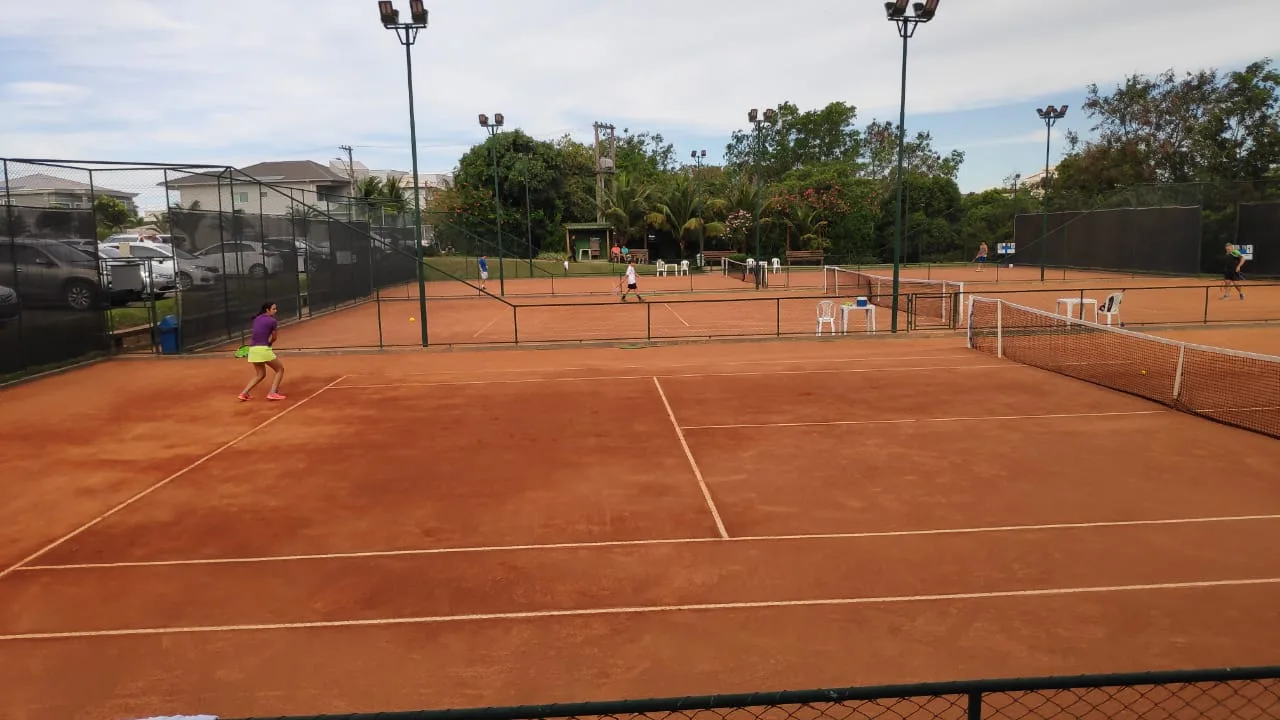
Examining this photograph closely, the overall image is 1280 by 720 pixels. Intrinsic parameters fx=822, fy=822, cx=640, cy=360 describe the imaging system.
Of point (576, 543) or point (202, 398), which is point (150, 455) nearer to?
point (202, 398)

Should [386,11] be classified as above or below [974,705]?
above

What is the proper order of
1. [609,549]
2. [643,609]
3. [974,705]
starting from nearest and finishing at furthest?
[974,705] < [643,609] < [609,549]

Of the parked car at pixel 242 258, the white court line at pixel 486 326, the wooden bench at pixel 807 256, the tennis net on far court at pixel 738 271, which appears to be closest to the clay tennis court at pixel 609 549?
the parked car at pixel 242 258

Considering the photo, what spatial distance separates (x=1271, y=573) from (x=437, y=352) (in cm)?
1676

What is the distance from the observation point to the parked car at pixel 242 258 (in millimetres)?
20750

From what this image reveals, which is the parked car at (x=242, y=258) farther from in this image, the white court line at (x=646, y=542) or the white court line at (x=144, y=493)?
the white court line at (x=646, y=542)

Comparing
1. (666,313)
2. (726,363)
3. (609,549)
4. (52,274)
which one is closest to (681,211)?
(666,313)

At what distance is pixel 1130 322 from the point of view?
2236 centimetres

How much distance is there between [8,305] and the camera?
15867 millimetres

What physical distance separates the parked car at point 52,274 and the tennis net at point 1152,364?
782 inches

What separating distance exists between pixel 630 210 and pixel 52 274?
134ft

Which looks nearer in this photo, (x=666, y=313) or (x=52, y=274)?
(x=52, y=274)

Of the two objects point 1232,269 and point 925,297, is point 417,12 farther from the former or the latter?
point 1232,269

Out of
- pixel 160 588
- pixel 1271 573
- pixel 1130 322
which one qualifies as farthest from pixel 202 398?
pixel 1130 322
